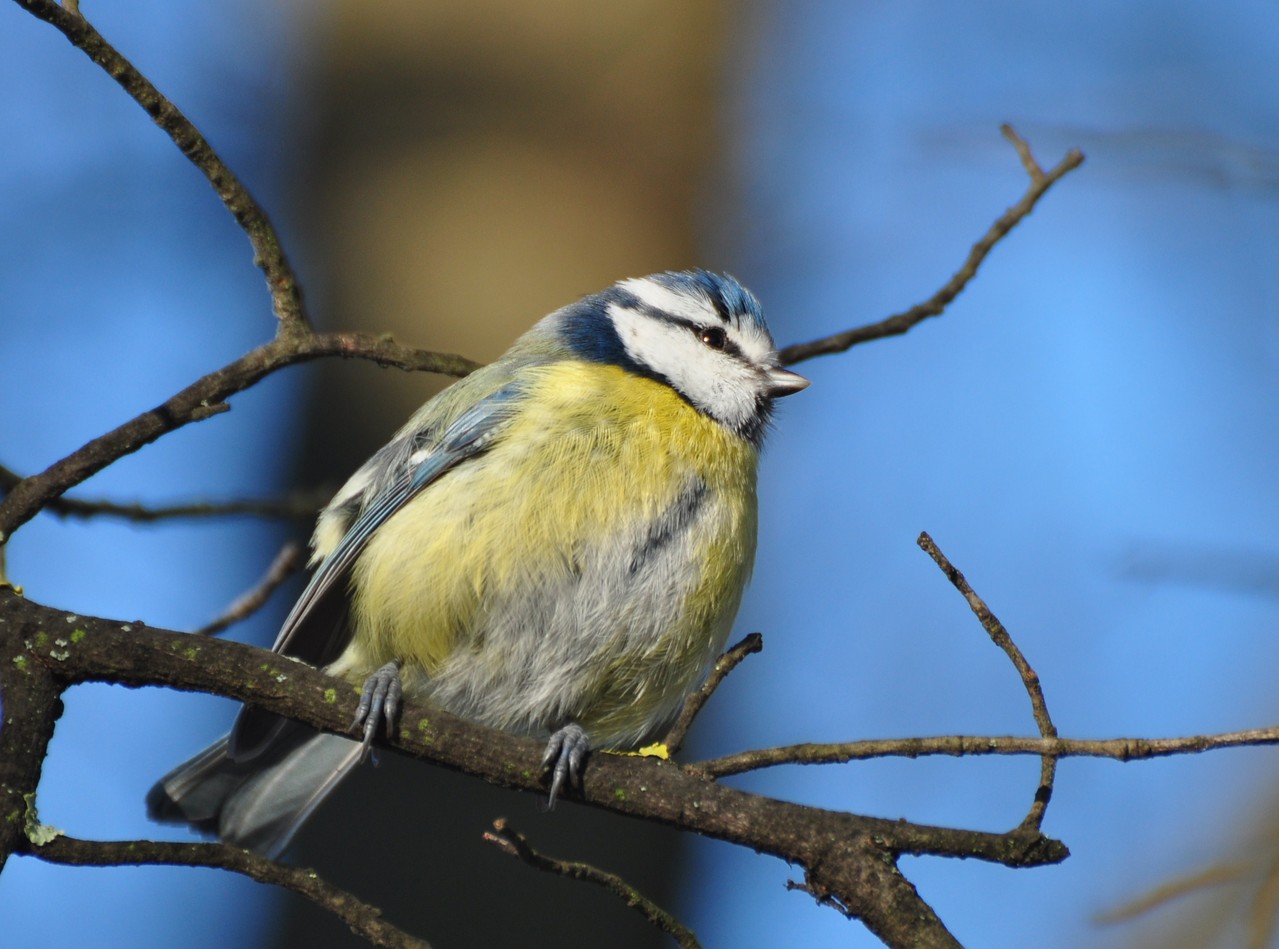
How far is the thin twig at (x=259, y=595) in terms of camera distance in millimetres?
2424

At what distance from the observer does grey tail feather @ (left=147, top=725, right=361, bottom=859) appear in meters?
2.66

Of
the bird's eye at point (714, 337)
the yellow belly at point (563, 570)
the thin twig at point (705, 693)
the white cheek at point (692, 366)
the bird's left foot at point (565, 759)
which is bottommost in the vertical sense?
the bird's left foot at point (565, 759)

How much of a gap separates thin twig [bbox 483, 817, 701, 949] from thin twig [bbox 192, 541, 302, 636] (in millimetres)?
949

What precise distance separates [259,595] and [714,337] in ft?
4.19

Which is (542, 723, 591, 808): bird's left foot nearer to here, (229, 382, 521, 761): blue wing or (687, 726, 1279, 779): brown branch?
(687, 726, 1279, 779): brown branch

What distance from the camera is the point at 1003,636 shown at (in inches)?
65.5

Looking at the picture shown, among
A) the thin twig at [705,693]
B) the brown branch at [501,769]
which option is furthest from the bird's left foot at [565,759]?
the thin twig at [705,693]

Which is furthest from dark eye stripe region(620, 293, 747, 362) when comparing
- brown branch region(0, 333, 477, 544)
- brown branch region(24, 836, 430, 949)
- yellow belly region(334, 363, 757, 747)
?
brown branch region(24, 836, 430, 949)

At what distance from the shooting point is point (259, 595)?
8.11 ft

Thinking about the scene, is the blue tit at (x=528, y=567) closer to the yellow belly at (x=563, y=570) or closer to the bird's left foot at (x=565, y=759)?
the yellow belly at (x=563, y=570)

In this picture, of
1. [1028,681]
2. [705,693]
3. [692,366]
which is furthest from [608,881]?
[692,366]

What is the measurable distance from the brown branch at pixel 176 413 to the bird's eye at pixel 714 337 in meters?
1.04

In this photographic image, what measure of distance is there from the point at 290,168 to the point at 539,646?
8.92 ft

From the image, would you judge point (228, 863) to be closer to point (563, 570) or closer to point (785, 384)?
point (563, 570)
